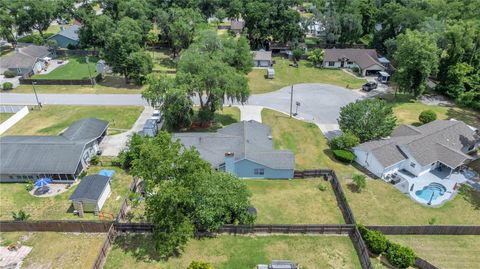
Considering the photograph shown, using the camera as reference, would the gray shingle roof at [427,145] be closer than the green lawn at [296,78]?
Yes

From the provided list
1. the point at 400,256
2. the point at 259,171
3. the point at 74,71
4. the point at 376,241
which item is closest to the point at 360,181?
the point at 376,241

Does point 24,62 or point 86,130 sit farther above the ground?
point 24,62

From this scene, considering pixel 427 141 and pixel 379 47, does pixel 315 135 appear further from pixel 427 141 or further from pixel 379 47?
pixel 379 47

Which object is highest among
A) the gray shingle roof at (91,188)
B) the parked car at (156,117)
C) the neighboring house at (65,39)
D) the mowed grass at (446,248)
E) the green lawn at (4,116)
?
the neighboring house at (65,39)

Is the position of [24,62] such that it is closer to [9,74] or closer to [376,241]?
[9,74]

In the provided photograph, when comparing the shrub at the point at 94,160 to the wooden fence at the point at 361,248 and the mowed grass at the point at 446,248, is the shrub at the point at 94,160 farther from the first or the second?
the mowed grass at the point at 446,248

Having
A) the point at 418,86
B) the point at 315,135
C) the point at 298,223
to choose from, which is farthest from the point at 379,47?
the point at 298,223

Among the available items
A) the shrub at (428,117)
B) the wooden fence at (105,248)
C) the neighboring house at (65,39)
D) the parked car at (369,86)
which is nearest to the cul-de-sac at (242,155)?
the wooden fence at (105,248)
